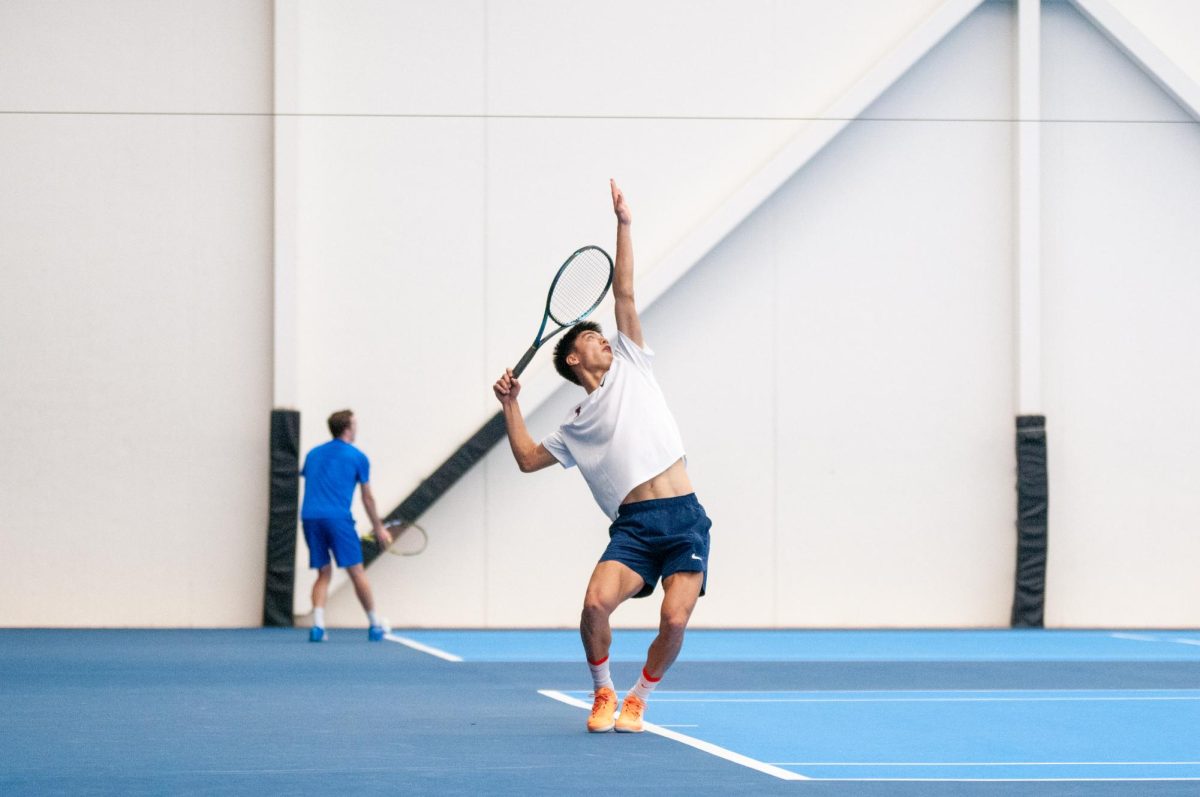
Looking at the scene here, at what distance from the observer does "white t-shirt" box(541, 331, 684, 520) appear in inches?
253

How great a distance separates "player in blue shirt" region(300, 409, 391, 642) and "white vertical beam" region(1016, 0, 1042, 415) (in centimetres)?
542

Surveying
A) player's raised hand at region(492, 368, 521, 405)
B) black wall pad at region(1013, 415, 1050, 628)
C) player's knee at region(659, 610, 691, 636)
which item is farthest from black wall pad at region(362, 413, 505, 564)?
Result: player's knee at region(659, 610, 691, 636)

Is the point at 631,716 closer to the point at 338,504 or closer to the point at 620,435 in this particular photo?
the point at 620,435

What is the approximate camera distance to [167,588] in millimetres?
13625

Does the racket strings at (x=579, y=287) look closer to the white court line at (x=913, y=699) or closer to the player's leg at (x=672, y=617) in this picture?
the player's leg at (x=672, y=617)

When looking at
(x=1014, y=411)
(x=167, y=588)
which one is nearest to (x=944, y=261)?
(x=1014, y=411)

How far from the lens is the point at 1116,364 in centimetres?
1433

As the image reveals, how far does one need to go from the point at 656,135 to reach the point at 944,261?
2565 mm

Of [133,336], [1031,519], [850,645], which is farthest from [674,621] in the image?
[133,336]

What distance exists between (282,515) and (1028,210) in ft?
21.1

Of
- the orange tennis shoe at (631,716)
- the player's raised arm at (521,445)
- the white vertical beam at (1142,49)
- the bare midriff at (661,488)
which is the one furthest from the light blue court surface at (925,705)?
the white vertical beam at (1142,49)

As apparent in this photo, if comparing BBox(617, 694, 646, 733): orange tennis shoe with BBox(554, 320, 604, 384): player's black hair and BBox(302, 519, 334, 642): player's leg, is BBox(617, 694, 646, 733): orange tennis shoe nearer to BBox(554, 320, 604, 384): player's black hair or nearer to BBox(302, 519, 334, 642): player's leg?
BBox(554, 320, 604, 384): player's black hair

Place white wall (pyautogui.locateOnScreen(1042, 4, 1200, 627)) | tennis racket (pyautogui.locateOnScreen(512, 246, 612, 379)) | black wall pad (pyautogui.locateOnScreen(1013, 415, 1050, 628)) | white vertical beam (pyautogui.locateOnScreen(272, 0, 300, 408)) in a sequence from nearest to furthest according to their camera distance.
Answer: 1. tennis racket (pyautogui.locateOnScreen(512, 246, 612, 379))
2. white vertical beam (pyautogui.locateOnScreen(272, 0, 300, 408))
3. black wall pad (pyautogui.locateOnScreen(1013, 415, 1050, 628))
4. white wall (pyautogui.locateOnScreen(1042, 4, 1200, 627))

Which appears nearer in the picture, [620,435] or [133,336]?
[620,435]
